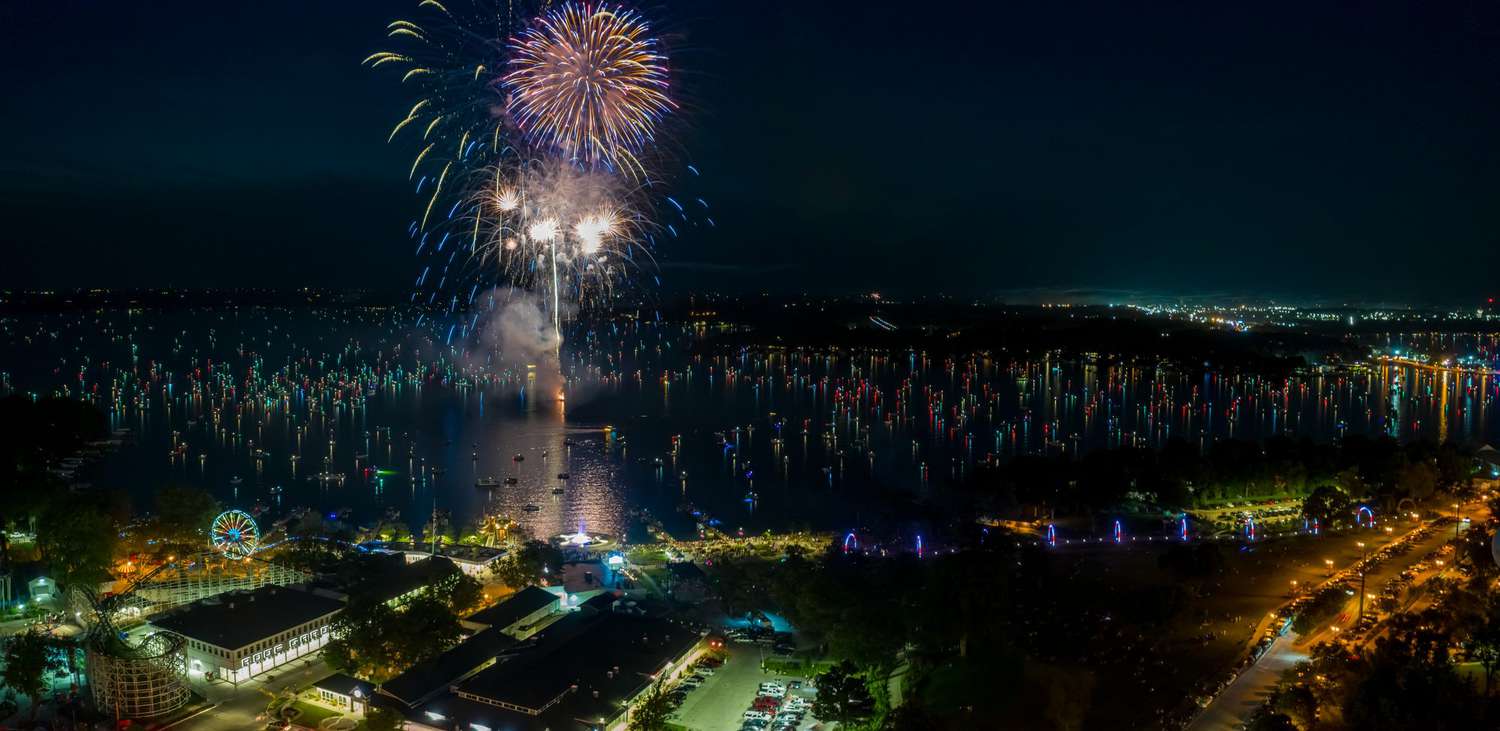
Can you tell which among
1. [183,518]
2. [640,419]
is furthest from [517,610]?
[640,419]

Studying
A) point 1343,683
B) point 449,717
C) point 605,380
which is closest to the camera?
point 1343,683

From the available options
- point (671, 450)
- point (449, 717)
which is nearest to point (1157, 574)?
point (449, 717)

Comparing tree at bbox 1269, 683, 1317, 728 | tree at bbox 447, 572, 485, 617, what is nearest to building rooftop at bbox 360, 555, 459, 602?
tree at bbox 447, 572, 485, 617

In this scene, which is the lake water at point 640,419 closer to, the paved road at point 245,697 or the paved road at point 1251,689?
the paved road at point 245,697

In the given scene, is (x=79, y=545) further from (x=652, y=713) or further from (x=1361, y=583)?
(x=1361, y=583)

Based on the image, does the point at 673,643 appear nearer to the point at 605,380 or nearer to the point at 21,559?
the point at 21,559

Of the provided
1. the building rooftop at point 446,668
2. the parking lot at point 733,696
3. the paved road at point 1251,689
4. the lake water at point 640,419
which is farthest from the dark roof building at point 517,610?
the paved road at point 1251,689

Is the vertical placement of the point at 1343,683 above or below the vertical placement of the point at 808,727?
above

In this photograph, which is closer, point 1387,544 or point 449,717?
point 449,717
